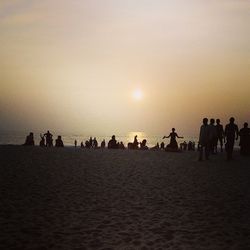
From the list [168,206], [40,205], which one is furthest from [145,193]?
[40,205]

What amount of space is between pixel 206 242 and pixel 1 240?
3550 millimetres

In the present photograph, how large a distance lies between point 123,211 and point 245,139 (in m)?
20.9

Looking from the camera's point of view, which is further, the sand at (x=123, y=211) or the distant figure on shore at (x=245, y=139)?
the distant figure on shore at (x=245, y=139)

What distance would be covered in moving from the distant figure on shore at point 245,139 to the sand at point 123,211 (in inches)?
457

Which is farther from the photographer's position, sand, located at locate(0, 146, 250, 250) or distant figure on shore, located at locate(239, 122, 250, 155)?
distant figure on shore, located at locate(239, 122, 250, 155)

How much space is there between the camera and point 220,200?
39.1 feet

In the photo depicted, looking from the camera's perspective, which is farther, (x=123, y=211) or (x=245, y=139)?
(x=245, y=139)

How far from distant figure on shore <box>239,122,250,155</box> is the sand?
1162 cm

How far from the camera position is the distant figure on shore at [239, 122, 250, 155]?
94.4 ft

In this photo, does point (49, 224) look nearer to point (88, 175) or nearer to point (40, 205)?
point (40, 205)

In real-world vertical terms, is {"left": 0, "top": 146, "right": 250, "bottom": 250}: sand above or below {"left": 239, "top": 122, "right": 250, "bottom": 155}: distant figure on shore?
below

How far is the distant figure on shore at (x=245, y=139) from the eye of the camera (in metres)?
28.8

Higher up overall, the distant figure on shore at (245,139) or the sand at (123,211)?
the distant figure on shore at (245,139)

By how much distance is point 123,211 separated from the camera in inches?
402
